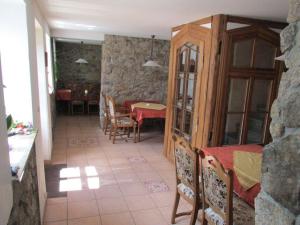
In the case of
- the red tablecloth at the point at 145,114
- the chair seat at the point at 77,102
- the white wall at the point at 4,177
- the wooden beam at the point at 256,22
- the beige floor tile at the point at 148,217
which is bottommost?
the beige floor tile at the point at 148,217

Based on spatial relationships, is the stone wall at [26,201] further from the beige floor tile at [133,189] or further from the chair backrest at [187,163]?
the chair backrest at [187,163]

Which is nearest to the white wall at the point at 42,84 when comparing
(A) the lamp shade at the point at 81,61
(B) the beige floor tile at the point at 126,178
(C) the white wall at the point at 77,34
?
(B) the beige floor tile at the point at 126,178

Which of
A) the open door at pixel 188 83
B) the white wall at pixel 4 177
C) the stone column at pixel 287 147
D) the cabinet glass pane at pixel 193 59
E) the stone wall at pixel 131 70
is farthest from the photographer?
the stone wall at pixel 131 70

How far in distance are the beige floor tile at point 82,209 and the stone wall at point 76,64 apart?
5998 mm

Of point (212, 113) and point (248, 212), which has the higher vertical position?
point (212, 113)

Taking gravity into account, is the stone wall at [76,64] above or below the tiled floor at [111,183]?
above

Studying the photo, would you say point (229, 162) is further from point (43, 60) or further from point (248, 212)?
point (43, 60)

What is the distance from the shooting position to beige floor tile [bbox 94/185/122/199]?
9.36 ft

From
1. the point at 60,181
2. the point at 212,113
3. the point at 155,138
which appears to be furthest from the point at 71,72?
Answer: the point at 212,113

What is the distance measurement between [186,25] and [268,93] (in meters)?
1.43

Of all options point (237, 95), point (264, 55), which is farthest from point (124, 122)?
point (264, 55)

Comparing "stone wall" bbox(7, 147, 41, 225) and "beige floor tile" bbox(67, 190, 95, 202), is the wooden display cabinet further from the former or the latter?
"stone wall" bbox(7, 147, 41, 225)

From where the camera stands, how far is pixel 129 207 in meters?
2.65

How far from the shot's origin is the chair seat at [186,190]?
220cm
